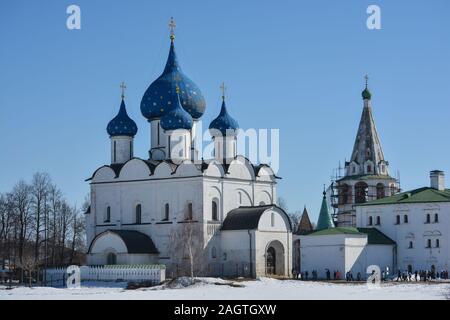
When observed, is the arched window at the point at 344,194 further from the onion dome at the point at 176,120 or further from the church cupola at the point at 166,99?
the onion dome at the point at 176,120

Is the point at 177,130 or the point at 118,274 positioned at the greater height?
the point at 177,130

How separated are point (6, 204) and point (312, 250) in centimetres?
1834

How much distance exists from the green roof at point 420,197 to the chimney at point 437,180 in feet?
1.30

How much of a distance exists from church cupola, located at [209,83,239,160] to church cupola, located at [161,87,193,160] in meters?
1.65

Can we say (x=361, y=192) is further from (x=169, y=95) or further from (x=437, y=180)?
(x=169, y=95)

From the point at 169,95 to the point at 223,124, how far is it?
313 cm

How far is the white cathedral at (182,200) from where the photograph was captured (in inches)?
2093

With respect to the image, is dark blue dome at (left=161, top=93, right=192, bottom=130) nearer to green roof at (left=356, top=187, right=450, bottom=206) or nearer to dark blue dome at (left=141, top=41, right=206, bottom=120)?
dark blue dome at (left=141, top=41, right=206, bottom=120)

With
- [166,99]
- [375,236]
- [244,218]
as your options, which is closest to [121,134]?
[166,99]

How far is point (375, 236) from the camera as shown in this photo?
55.9 m

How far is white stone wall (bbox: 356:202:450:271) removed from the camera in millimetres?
54812

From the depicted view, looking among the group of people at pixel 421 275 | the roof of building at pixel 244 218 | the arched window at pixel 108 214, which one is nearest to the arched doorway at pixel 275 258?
the roof of building at pixel 244 218

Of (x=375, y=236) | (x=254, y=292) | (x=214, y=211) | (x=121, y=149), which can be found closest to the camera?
(x=254, y=292)
